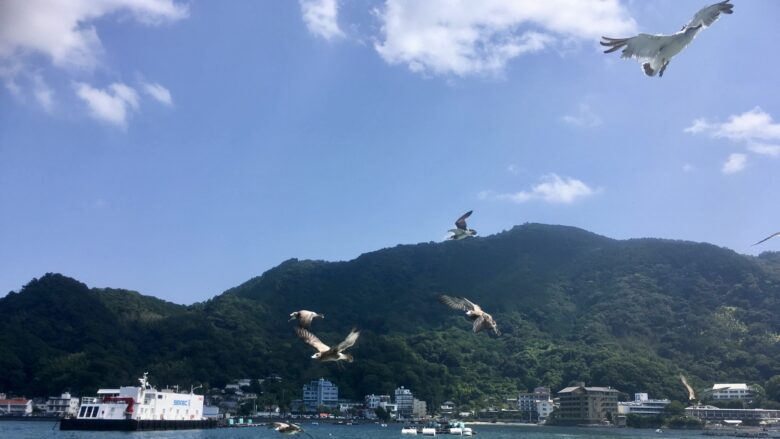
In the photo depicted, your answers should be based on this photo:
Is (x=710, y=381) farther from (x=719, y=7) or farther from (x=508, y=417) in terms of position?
(x=719, y=7)

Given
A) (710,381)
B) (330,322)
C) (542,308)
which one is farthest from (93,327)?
(710,381)

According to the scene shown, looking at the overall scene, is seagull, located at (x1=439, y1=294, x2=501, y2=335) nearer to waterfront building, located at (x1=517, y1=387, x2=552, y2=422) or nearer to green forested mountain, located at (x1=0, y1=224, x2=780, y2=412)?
green forested mountain, located at (x1=0, y1=224, x2=780, y2=412)

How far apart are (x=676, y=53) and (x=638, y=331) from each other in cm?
15801

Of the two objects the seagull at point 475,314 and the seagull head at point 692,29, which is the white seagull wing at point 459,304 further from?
the seagull head at point 692,29

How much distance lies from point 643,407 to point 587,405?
9469 millimetres

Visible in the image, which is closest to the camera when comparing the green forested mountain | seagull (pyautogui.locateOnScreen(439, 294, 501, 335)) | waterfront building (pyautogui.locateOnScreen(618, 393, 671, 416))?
seagull (pyautogui.locateOnScreen(439, 294, 501, 335))

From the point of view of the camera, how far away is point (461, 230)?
20.0m

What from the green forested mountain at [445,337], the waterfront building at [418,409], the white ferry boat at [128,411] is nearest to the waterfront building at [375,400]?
the green forested mountain at [445,337]

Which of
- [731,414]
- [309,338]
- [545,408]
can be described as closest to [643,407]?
[731,414]

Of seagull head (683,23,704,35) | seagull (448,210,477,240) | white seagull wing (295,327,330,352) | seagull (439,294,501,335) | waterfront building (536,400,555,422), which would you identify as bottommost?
waterfront building (536,400,555,422)

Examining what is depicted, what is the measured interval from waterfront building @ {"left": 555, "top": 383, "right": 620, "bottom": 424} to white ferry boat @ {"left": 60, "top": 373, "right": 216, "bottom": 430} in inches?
2571

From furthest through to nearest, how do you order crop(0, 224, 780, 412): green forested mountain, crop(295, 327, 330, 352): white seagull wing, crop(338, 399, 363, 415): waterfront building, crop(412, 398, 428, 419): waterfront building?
crop(338, 399, 363, 415): waterfront building, crop(412, 398, 428, 419): waterfront building, crop(0, 224, 780, 412): green forested mountain, crop(295, 327, 330, 352): white seagull wing

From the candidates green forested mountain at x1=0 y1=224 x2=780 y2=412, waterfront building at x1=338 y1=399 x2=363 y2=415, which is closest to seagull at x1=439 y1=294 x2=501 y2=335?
green forested mountain at x1=0 y1=224 x2=780 y2=412

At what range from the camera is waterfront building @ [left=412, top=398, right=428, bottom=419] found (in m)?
129
